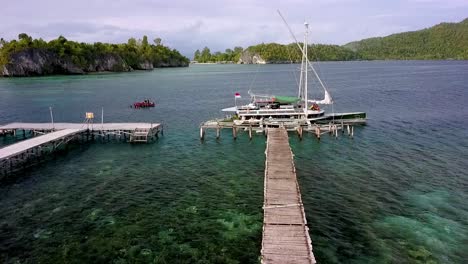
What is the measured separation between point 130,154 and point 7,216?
2063 centimetres

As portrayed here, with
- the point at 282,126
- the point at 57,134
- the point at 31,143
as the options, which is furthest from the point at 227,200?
the point at 57,134

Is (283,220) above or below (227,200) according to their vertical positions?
above

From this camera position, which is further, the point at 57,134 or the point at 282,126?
the point at 282,126

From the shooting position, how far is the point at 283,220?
25781mm

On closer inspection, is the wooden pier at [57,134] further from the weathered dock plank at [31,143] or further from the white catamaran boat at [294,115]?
the white catamaran boat at [294,115]

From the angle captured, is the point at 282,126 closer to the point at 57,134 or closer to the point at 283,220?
the point at 283,220

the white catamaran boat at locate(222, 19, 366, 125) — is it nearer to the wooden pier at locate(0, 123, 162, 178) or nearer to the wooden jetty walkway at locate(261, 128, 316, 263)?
the wooden pier at locate(0, 123, 162, 178)

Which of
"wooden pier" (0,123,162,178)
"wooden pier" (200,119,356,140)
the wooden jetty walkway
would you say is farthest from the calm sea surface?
the wooden jetty walkway

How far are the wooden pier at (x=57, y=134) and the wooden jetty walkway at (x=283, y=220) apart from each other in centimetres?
2704

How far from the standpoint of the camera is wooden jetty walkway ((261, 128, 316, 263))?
21750mm

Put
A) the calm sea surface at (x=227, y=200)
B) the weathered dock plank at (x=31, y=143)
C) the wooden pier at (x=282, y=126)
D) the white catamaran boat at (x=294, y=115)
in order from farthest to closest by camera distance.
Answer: the white catamaran boat at (x=294, y=115)
the wooden pier at (x=282, y=126)
the weathered dock plank at (x=31, y=143)
the calm sea surface at (x=227, y=200)

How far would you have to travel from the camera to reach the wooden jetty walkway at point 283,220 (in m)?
21.8

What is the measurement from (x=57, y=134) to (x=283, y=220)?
4136 cm

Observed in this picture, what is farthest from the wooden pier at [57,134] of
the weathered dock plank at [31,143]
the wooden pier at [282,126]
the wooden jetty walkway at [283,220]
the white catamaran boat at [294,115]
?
the wooden jetty walkway at [283,220]
